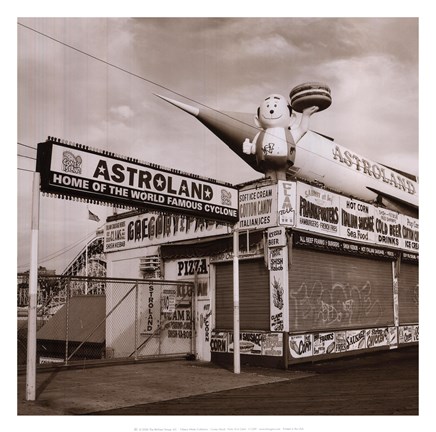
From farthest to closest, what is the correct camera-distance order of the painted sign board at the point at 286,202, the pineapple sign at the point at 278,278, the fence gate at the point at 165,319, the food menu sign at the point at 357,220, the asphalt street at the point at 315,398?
the food menu sign at the point at 357,220, the fence gate at the point at 165,319, the painted sign board at the point at 286,202, the pineapple sign at the point at 278,278, the asphalt street at the point at 315,398

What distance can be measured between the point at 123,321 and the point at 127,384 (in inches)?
255

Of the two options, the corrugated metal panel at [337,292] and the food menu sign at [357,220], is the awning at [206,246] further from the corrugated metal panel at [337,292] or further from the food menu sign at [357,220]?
the food menu sign at [357,220]

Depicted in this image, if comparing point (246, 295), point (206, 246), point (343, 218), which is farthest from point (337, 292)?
point (206, 246)

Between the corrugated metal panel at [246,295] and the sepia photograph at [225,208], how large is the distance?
49 millimetres

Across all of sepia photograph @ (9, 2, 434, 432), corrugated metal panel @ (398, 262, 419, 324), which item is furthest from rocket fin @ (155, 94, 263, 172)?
corrugated metal panel @ (398, 262, 419, 324)

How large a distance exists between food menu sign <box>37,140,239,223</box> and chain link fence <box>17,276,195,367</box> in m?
3.28

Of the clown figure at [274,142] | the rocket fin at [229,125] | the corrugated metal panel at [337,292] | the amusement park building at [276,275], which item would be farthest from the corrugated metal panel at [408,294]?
the rocket fin at [229,125]

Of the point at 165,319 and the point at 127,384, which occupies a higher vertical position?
the point at 165,319

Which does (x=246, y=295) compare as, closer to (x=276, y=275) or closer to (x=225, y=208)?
(x=276, y=275)

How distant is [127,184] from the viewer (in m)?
11.0

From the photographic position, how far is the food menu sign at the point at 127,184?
9.83m

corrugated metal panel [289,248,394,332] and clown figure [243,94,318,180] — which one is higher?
clown figure [243,94,318,180]

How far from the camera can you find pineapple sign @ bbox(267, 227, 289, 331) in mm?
14148

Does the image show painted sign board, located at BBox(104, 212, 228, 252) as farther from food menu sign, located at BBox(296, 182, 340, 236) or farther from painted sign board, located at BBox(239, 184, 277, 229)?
food menu sign, located at BBox(296, 182, 340, 236)
